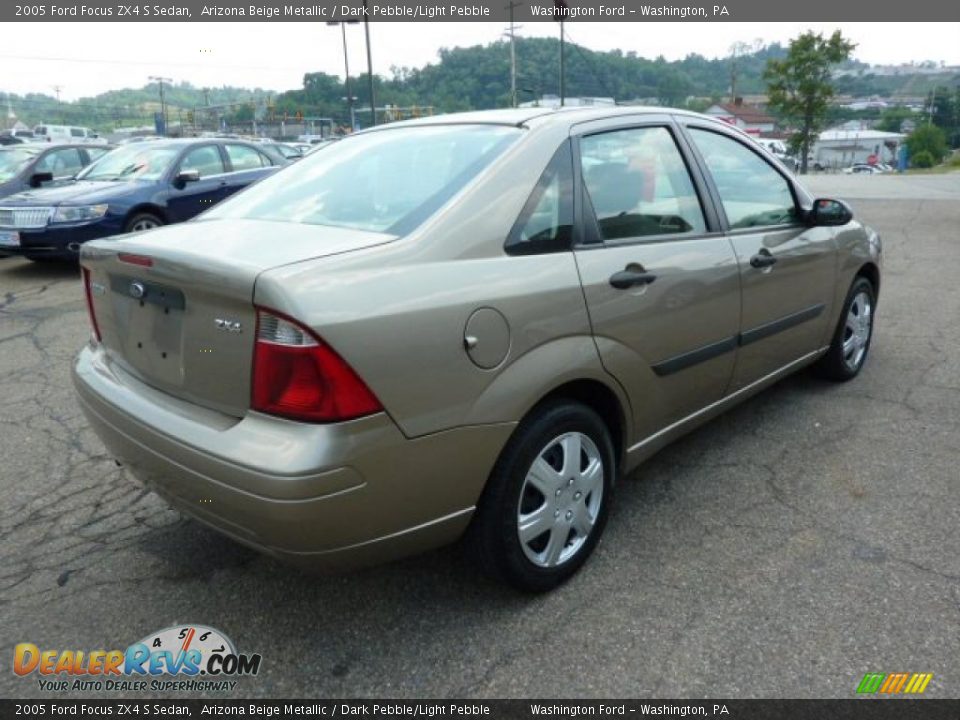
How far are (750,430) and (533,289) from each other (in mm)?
2153

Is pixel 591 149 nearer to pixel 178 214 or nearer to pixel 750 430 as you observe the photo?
pixel 750 430

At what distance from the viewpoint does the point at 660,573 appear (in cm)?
270

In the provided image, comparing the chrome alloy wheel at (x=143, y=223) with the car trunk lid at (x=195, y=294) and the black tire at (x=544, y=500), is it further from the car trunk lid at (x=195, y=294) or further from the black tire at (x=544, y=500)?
the black tire at (x=544, y=500)

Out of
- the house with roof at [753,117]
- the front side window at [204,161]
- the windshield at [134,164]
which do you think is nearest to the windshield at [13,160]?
the windshield at [134,164]

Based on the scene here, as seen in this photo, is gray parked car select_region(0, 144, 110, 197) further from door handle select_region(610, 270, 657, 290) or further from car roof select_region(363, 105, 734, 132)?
door handle select_region(610, 270, 657, 290)

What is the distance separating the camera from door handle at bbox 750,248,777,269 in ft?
10.9

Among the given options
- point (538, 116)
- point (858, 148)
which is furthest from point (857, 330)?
point (858, 148)

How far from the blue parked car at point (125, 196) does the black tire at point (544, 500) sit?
7.20 meters

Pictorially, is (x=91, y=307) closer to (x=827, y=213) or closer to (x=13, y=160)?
(x=827, y=213)

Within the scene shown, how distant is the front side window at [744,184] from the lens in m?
3.37

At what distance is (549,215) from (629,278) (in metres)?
0.38

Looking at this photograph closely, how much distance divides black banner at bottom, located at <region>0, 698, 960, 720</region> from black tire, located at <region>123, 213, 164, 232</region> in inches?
286

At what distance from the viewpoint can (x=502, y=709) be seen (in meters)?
2.10

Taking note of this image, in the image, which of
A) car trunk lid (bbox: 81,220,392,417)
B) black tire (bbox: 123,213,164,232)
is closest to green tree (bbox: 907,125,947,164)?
black tire (bbox: 123,213,164,232)
